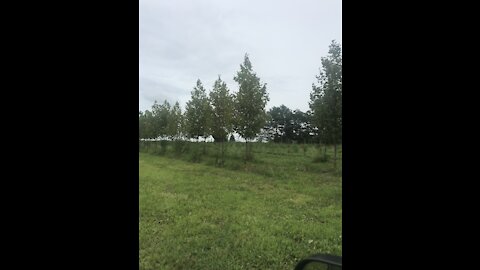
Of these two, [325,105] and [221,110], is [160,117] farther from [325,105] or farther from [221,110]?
[325,105]

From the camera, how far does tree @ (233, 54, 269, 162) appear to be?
4.13m

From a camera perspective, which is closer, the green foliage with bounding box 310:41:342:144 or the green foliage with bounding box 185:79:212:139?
the green foliage with bounding box 310:41:342:144

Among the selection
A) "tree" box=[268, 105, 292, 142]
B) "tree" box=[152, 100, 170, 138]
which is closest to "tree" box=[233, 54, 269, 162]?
"tree" box=[152, 100, 170, 138]

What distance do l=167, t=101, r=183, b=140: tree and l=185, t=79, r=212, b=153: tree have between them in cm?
11

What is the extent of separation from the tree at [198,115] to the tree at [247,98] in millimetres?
461

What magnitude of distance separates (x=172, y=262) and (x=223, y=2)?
2433 mm

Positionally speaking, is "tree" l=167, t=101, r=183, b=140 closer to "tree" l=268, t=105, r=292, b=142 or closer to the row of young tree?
the row of young tree

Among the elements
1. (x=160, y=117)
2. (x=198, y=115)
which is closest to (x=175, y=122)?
(x=160, y=117)

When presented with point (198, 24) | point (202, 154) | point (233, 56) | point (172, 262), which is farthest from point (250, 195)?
point (198, 24)

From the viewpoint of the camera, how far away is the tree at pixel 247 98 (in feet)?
13.5

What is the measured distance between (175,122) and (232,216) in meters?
1.58

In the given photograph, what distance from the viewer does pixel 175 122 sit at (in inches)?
171
